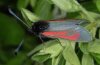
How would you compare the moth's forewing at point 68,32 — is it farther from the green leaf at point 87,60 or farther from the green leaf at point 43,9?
the green leaf at point 43,9

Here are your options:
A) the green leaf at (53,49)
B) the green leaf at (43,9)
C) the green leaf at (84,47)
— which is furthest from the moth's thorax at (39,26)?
the green leaf at (43,9)

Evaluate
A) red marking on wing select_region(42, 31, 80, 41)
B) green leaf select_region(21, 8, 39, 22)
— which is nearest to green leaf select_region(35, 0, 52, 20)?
green leaf select_region(21, 8, 39, 22)

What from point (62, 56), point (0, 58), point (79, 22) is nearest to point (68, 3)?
point (79, 22)

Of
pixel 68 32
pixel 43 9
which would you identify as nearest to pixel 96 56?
pixel 68 32

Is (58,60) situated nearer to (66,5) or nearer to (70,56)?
(70,56)

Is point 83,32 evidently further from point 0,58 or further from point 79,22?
point 0,58

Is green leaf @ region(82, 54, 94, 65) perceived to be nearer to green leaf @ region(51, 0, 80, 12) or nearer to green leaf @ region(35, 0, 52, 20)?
green leaf @ region(51, 0, 80, 12)

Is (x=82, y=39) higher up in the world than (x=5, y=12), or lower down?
higher up
